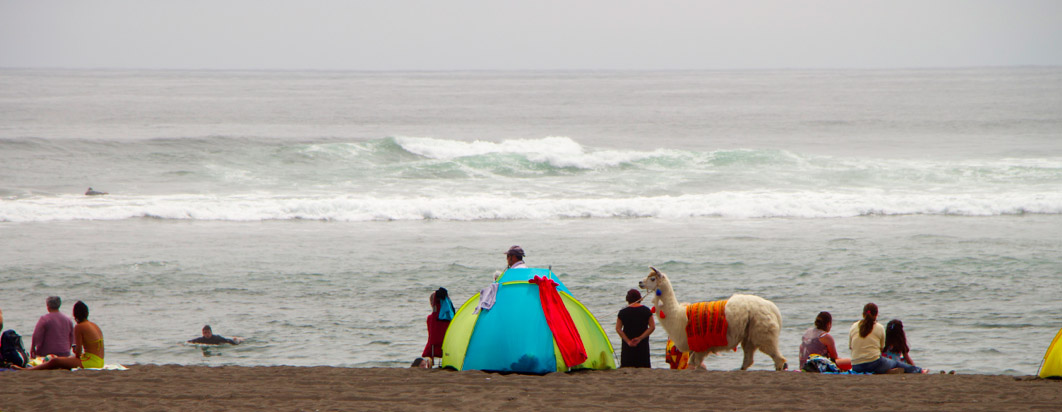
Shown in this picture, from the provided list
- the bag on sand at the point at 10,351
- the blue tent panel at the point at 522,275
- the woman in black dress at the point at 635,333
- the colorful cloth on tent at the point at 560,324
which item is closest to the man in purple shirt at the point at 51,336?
the bag on sand at the point at 10,351

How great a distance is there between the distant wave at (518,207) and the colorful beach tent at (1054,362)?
13.0 meters

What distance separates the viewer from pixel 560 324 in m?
8.38

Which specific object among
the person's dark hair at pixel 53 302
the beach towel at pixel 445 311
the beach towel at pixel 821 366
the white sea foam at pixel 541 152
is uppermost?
the white sea foam at pixel 541 152

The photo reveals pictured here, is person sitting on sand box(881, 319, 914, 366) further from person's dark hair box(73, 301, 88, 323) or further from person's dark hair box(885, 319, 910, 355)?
person's dark hair box(73, 301, 88, 323)

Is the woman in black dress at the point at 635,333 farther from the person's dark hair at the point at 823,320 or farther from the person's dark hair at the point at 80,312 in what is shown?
the person's dark hair at the point at 80,312

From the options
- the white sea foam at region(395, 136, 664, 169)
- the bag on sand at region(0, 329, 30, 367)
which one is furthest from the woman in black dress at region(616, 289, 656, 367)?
the white sea foam at region(395, 136, 664, 169)

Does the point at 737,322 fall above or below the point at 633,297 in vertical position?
below

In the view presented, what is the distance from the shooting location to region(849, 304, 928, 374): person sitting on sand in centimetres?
841

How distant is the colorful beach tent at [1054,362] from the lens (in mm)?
7746

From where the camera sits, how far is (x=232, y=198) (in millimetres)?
23719

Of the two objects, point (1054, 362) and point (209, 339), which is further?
point (209, 339)

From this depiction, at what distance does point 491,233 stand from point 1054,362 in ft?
40.0

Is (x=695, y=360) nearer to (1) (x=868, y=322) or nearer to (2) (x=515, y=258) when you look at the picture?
(1) (x=868, y=322)

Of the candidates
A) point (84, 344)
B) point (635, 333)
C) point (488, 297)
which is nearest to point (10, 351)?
point (84, 344)
